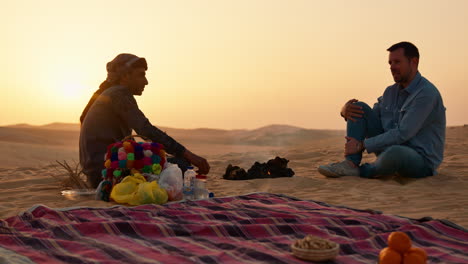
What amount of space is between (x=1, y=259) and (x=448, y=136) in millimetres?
12135

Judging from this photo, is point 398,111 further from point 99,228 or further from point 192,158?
point 99,228

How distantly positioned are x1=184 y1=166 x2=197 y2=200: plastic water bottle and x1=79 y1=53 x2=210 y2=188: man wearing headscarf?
0.33 feet

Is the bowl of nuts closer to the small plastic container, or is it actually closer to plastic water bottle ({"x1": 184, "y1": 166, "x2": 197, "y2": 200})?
plastic water bottle ({"x1": 184, "y1": 166, "x2": 197, "y2": 200})

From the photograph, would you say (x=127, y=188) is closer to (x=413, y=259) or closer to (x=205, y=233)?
(x=205, y=233)

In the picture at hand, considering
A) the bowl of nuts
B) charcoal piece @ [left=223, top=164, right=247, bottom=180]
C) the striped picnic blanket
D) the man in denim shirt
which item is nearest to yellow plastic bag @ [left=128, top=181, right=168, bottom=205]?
the striped picnic blanket

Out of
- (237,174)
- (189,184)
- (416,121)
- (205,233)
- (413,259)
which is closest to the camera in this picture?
(413,259)

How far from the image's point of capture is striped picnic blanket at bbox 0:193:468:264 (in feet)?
9.04

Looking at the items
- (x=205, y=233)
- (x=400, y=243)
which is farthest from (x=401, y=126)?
(x=400, y=243)

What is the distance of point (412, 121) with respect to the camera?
222 inches

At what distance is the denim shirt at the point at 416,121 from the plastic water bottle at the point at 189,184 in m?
2.13

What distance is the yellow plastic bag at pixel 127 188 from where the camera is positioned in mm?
4426

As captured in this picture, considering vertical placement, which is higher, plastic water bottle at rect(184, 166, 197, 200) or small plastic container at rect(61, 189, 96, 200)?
plastic water bottle at rect(184, 166, 197, 200)

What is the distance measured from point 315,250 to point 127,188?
230cm

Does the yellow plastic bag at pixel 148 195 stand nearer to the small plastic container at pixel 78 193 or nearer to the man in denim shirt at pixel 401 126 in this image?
the small plastic container at pixel 78 193
